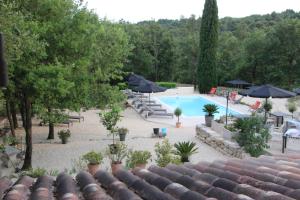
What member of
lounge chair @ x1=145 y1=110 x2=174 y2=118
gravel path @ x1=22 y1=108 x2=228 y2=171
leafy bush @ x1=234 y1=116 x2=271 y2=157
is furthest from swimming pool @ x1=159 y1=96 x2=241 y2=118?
leafy bush @ x1=234 y1=116 x2=271 y2=157

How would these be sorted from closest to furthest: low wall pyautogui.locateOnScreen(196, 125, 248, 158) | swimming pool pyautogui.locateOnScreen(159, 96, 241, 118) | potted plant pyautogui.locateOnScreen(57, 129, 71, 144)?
1. low wall pyautogui.locateOnScreen(196, 125, 248, 158)
2. potted plant pyautogui.locateOnScreen(57, 129, 71, 144)
3. swimming pool pyautogui.locateOnScreen(159, 96, 241, 118)

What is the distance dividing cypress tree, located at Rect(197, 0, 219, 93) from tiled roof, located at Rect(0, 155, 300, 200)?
34.5m

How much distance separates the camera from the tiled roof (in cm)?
371

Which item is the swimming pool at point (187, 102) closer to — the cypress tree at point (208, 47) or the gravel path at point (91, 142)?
the cypress tree at point (208, 47)

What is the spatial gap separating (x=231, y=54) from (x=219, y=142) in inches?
1173

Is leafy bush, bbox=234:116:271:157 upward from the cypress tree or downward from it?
downward

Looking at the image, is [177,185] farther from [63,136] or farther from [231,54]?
[231,54]

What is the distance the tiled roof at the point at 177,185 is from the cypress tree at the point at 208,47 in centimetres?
3453

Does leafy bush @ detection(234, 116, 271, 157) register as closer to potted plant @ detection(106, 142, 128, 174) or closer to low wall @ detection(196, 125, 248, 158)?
low wall @ detection(196, 125, 248, 158)

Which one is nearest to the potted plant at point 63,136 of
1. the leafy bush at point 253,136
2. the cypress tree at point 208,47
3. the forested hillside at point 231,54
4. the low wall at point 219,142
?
the low wall at point 219,142

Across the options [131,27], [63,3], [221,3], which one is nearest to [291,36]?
[221,3]

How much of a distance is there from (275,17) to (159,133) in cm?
5340

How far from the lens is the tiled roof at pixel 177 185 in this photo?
371cm

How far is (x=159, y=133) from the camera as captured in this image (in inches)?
722
